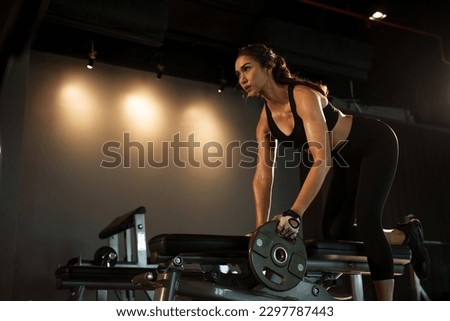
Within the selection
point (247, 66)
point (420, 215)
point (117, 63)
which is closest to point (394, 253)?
point (247, 66)

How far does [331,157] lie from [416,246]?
60 centimetres

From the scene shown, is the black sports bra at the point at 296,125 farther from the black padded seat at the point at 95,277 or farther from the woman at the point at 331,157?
the black padded seat at the point at 95,277

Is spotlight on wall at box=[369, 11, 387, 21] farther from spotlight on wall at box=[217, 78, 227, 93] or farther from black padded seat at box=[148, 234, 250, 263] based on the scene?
black padded seat at box=[148, 234, 250, 263]

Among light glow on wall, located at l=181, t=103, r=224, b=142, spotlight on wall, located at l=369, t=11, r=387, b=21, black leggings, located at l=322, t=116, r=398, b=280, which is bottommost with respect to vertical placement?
black leggings, located at l=322, t=116, r=398, b=280

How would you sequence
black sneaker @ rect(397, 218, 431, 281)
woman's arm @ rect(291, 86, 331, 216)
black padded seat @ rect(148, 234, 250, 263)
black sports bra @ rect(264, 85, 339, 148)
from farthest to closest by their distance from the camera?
black sneaker @ rect(397, 218, 431, 281), black sports bra @ rect(264, 85, 339, 148), woman's arm @ rect(291, 86, 331, 216), black padded seat @ rect(148, 234, 250, 263)

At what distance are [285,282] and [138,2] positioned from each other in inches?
107

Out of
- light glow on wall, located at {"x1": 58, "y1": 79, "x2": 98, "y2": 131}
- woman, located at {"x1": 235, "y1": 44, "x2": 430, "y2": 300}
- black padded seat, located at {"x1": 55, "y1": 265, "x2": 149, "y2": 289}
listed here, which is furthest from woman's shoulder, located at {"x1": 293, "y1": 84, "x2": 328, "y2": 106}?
light glow on wall, located at {"x1": 58, "y1": 79, "x2": 98, "y2": 131}

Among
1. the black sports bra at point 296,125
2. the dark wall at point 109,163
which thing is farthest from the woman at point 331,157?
the dark wall at point 109,163

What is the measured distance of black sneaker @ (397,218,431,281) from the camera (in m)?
2.09

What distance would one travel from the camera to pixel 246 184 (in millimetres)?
4895

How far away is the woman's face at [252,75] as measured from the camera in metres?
1.96

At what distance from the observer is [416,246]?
209cm

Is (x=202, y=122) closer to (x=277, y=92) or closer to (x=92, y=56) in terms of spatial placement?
(x=92, y=56)

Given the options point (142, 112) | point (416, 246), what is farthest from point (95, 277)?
point (142, 112)
